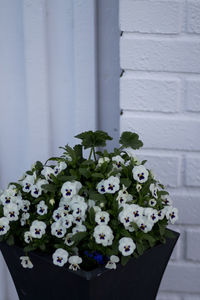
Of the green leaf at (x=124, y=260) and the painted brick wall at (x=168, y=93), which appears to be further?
the painted brick wall at (x=168, y=93)

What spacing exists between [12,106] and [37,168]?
1.28 ft

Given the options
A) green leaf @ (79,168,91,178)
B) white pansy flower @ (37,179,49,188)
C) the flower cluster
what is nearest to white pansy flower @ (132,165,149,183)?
the flower cluster

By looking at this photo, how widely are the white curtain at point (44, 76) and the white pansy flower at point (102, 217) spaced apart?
50 cm

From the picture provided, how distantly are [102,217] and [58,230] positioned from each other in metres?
0.11

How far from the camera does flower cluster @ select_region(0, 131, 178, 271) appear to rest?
0.91 m

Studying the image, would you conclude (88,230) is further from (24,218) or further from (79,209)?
(24,218)

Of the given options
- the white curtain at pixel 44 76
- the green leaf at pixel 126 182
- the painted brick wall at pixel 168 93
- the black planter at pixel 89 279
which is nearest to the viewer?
the black planter at pixel 89 279

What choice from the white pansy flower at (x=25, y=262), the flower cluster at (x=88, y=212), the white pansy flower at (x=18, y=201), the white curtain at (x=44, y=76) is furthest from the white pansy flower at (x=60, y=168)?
the white curtain at (x=44, y=76)

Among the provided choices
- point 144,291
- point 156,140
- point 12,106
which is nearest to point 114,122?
point 156,140

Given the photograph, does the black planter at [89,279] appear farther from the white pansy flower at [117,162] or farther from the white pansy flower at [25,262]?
the white pansy flower at [117,162]

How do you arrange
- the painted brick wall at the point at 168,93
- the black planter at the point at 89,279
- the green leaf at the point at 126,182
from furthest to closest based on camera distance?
the painted brick wall at the point at 168,93, the green leaf at the point at 126,182, the black planter at the point at 89,279

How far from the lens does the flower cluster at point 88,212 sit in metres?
0.91

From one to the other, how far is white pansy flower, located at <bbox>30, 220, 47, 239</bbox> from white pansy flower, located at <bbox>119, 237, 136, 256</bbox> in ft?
0.60

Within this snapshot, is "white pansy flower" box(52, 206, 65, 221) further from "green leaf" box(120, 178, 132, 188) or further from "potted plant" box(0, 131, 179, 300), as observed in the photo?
"green leaf" box(120, 178, 132, 188)
